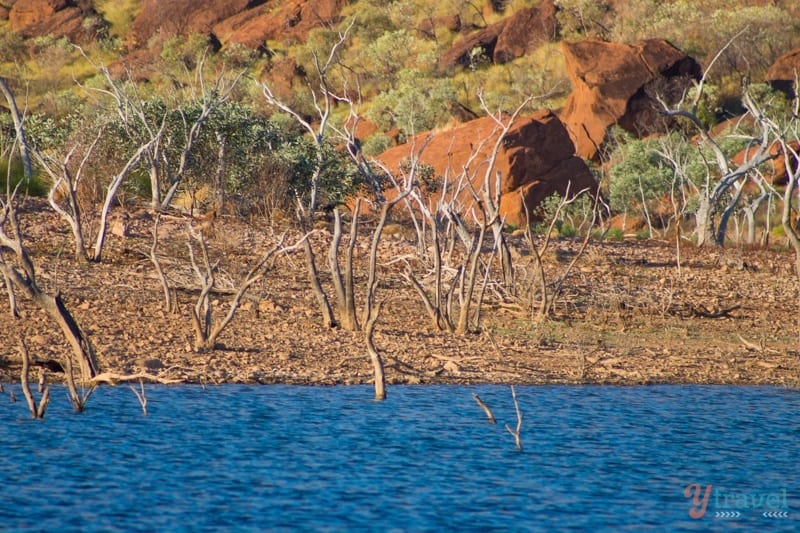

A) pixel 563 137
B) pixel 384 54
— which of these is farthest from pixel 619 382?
pixel 384 54

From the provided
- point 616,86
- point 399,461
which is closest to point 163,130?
point 399,461

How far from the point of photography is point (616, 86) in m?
40.8

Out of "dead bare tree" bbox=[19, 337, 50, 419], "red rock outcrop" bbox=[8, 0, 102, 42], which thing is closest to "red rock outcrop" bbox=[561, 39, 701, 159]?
"dead bare tree" bbox=[19, 337, 50, 419]

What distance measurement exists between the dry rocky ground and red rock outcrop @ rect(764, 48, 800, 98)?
2584 centimetres

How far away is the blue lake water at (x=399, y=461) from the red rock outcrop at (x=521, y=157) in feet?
59.4

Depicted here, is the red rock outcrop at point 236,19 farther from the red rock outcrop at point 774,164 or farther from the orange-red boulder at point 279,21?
the red rock outcrop at point 774,164

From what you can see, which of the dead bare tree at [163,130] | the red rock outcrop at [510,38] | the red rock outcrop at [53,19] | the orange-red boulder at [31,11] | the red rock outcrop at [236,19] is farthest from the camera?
the orange-red boulder at [31,11]

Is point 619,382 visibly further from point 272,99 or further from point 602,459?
point 272,99

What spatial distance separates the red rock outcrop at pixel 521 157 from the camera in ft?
95.0

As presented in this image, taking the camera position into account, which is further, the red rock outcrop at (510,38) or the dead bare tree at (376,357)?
the red rock outcrop at (510,38)

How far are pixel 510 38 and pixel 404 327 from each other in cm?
4410

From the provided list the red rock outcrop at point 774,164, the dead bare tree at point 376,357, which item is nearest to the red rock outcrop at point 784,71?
the red rock outcrop at point 774,164

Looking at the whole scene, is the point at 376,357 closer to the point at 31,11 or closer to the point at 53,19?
the point at 53,19

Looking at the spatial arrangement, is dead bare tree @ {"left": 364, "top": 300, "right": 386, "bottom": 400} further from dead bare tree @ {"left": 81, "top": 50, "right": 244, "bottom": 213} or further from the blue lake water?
dead bare tree @ {"left": 81, "top": 50, "right": 244, "bottom": 213}
